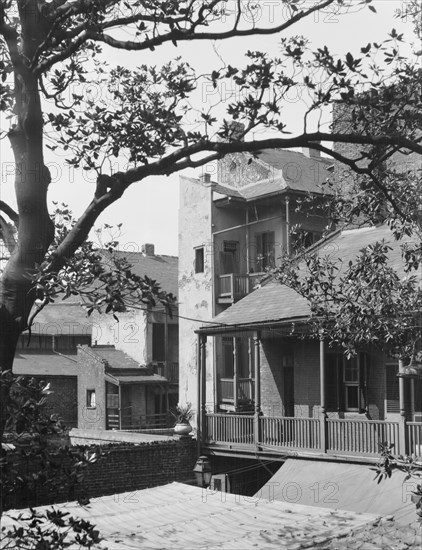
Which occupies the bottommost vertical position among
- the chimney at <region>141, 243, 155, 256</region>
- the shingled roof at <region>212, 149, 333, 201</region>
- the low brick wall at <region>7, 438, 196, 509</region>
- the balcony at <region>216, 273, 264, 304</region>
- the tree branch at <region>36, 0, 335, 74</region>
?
the low brick wall at <region>7, 438, 196, 509</region>

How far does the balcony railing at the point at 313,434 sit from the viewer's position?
18.3 meters

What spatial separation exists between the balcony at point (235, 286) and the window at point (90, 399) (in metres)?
9.95

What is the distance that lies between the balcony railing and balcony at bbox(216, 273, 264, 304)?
9642 mm

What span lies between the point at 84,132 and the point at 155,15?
166cm

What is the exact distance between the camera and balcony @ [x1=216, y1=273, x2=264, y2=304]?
32438 millimetres

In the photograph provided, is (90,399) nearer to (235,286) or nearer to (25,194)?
(235,286)

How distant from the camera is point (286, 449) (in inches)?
816

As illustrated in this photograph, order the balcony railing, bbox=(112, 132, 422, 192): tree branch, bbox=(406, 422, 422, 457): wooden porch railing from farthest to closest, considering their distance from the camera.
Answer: the balcony railing
bbox=(406, 422, 422, 457): wooden porch railing
bbox=(112, 132, 422, 192): tree branch

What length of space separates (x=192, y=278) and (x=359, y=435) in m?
17.0

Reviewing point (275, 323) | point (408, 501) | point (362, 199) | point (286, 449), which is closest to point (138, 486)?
point (286, 449)

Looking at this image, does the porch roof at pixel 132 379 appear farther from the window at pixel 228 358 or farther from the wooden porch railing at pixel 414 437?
the wooden porch railing at pixel 414 437

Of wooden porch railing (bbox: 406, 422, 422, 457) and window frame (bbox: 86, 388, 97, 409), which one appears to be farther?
window frame (bbox: 86, 388, 97, 409)

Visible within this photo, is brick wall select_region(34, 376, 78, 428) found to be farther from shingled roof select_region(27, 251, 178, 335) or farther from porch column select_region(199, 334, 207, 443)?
porch column select_region(199, 334, 207, 443)

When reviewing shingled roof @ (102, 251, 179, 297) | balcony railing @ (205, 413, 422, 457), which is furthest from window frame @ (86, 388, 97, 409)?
balcony railing @ (205, 413, 422, 457)
